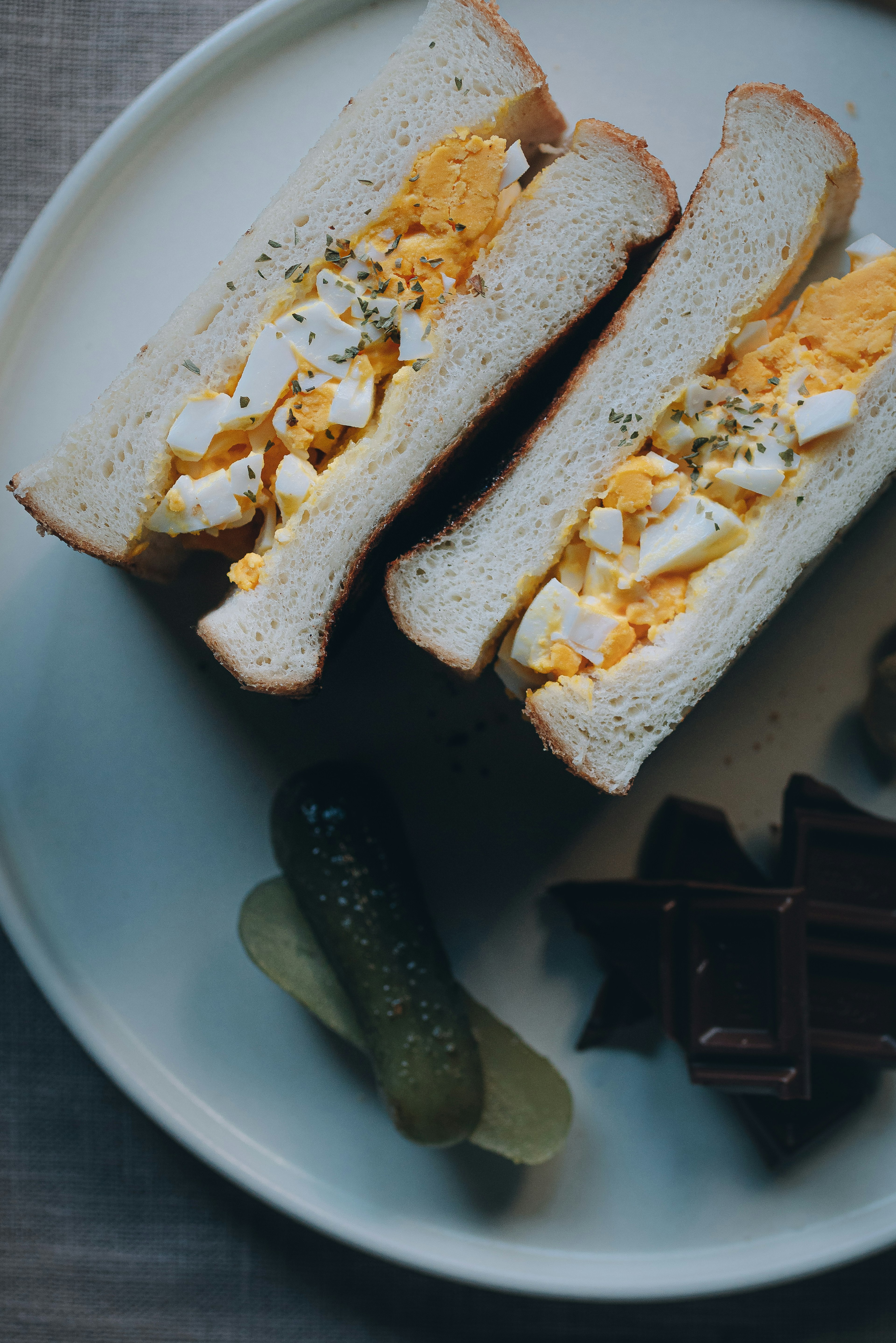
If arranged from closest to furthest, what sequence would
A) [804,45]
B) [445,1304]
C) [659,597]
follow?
[659,597], [804,45], [445,1304]

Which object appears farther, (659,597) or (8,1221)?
(8,1221)

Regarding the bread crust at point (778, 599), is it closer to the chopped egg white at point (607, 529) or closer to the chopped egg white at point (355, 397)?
the chopped egg white at point (607, 529)

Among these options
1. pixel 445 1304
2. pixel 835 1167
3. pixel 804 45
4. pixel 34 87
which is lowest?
pixel 445 1304

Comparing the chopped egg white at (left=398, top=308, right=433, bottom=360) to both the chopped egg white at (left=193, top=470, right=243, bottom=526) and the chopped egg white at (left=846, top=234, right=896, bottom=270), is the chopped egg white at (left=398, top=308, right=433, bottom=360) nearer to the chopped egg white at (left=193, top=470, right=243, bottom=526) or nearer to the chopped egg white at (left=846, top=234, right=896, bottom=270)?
the chopped egg white at (left=193, top=470, right=243, bottom=526)

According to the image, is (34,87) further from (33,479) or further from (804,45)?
(804,45)

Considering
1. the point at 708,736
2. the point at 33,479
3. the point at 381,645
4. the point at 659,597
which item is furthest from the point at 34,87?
the point at 708,736

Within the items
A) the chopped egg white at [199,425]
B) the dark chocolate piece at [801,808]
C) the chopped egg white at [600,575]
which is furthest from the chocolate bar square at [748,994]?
the chopped egg white at [199,425]

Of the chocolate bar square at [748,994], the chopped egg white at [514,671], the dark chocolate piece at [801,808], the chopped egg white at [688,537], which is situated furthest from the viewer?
the dark chocolate piece at [801,808]
